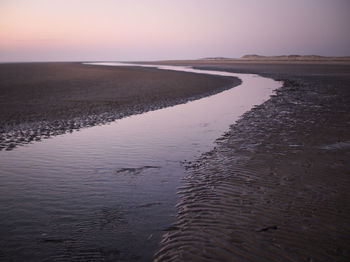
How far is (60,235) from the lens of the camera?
482 cm

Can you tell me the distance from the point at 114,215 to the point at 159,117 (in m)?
10.7

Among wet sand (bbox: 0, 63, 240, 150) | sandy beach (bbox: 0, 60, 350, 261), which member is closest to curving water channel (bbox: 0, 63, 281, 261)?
sandy beach (bbox: 0, 60, 350, 261)

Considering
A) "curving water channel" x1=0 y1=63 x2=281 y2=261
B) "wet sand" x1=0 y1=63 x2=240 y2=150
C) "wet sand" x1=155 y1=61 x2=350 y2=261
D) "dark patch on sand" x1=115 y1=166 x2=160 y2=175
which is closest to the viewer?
"wet sand" x1=155 y1=61 x2=350 y2=261

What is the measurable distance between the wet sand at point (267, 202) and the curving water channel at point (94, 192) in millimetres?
564

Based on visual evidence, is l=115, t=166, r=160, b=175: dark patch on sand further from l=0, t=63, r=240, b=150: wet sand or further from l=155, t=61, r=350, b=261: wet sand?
l=0, t=63, r=240, b=150: wet sand

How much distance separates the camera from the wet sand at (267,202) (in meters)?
4.28

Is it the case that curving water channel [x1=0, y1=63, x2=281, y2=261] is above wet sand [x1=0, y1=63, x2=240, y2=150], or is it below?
below

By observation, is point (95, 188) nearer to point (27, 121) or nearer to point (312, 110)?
point (27, 121)

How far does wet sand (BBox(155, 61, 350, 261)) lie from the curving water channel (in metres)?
0.56

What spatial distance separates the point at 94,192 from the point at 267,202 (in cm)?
403

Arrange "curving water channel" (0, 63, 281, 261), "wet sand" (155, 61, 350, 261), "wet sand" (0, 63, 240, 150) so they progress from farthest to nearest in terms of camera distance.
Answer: "wet sand" (0, 63, 240, 150) → "curving water channel" (0, 63, 281, 261) → "wet sand" (155, 61, 350, 261)

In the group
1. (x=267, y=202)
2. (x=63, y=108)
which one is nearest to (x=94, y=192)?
(x=267, y=202)

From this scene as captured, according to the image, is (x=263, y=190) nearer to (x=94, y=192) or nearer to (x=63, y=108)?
(x=94, y=192)

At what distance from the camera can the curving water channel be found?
14.9 feet
